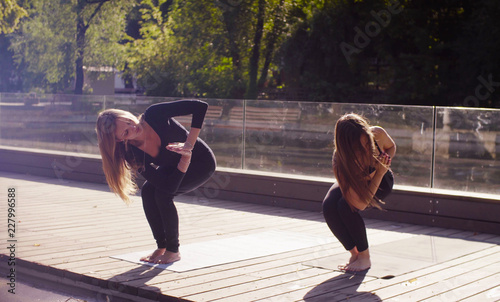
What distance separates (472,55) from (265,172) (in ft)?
65.5

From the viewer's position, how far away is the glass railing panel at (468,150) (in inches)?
328

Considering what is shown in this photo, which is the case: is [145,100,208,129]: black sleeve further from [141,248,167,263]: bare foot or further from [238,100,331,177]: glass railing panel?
[238,100,331,177]: glass railing panel

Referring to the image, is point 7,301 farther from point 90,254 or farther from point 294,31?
point 294,31

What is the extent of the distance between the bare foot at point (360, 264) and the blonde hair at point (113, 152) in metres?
2.07

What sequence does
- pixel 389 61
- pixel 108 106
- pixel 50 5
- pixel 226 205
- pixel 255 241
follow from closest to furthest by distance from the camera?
pixel 255 241, pixel 226 205, pixel 108 106, pixel 389 61, pixel 50 5

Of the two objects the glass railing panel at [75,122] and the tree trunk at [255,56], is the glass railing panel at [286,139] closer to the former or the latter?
the glass railing panel at [75,122]

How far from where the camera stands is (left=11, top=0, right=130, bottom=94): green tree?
37.2 meters

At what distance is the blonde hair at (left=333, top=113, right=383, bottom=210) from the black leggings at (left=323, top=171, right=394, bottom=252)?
0.58 ft

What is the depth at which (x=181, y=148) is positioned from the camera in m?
5.68

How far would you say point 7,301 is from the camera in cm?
500

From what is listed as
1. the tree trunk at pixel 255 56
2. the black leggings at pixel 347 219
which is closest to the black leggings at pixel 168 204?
the black leggings at pixel 347 219

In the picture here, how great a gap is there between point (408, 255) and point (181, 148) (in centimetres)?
255

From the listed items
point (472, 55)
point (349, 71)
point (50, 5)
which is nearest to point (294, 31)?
point (349, 71)

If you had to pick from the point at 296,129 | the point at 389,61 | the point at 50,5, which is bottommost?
the point at 296,129
